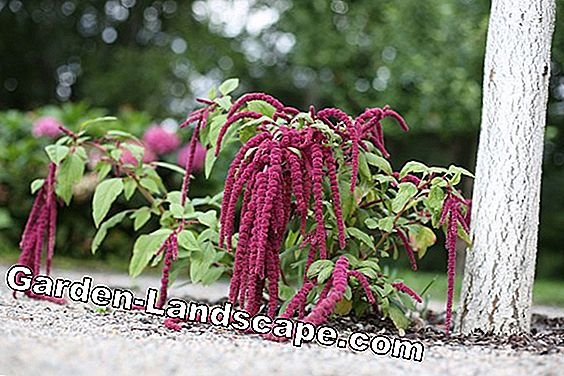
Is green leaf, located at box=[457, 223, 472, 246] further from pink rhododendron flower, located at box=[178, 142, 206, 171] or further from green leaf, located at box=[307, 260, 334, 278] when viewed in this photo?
pink rhododendron flower, located at box=[178, 142, 206, 171]

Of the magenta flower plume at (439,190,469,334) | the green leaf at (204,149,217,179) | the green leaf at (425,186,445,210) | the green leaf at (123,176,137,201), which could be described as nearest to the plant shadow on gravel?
the magenta flower plume at (439,190,469,334)

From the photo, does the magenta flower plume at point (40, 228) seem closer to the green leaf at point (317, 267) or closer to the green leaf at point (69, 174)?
the green leaf at point (69, 174)

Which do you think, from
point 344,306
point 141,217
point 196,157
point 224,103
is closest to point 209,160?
point 224,103

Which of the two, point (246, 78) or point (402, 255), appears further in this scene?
point (246, 78)

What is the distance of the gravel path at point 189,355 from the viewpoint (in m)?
1.70

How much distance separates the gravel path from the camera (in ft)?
5.57

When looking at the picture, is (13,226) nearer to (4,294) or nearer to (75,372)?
(4,294)

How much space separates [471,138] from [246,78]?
153 inches

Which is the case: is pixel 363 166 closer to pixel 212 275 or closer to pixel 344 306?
pixel 344 306

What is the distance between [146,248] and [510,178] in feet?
4.38

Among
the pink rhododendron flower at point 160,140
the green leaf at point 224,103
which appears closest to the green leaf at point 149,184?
the green leaf at point 224,103

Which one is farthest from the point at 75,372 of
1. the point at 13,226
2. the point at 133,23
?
the point at 133,23

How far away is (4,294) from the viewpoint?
3396 millimetres

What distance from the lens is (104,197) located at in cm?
301
